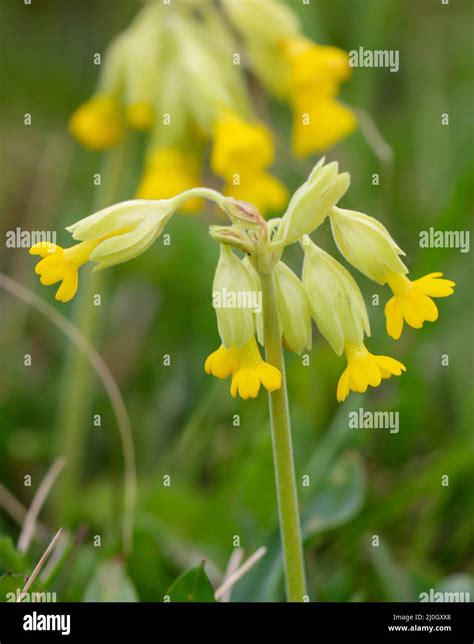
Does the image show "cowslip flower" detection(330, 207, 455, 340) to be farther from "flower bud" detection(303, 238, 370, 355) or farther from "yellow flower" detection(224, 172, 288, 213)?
"yellow flower" detection(224, 172, 288, 213)

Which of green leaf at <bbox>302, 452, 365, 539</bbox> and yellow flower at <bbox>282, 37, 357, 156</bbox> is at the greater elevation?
yellow flower at <bbox>282, 37, 357, 156</bbox>

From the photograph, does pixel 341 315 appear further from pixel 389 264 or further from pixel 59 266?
pixel 59 266

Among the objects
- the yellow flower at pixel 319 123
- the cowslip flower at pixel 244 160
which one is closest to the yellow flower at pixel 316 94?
the yellow flower at pixel 319 123

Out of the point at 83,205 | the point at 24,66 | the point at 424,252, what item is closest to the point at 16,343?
the point at 83,205

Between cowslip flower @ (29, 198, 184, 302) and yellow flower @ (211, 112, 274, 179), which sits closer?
cowslip flower @ (29, 198, 184, 302)

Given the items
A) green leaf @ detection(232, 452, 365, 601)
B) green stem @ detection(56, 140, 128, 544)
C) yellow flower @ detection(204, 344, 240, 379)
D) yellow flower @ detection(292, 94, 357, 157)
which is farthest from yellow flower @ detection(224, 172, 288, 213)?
yellow flower @ detection(204, 344, 240, 379)

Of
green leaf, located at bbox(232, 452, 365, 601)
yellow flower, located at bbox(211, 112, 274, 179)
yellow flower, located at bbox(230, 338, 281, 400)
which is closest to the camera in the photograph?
yellow flower, located at bbox(230, 338, 281, 400)

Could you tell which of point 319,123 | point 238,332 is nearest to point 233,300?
point 238,332
